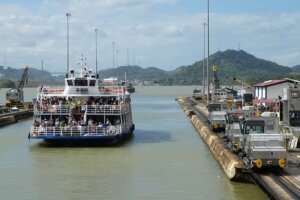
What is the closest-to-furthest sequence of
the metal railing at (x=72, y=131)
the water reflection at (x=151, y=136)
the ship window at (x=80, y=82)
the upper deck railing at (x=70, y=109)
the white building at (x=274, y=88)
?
the metal railing at (x=72, y=131) < the upper deck railing at (x=70, y=109) < the ship window at (x=80, y=82) < the water reflection at (x=151, y=136) < the white building at (x=274, y=88)

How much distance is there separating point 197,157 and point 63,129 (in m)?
9.08

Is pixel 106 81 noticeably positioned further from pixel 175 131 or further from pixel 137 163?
pixel 137 163

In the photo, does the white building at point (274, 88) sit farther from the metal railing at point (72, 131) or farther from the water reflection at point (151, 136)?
the metal railing at point (72, 131)

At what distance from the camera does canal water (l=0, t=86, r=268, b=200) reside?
946 inches

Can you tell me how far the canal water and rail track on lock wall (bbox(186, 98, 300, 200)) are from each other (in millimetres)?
568

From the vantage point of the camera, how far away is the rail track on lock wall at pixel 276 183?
20.4 m

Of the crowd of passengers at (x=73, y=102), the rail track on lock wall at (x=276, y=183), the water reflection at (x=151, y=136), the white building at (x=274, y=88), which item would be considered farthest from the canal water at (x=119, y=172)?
the white building at (x=274, y=88)

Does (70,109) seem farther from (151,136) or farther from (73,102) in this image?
(151,136)

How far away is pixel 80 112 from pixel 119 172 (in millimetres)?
11237

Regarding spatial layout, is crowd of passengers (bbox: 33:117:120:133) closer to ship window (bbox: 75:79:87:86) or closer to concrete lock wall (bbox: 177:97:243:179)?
ship window (bbox: 75:79:87:86)

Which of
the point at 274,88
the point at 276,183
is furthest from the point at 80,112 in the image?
the point at 274,88

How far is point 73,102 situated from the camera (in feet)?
135

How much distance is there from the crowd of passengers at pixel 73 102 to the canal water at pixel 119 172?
2.86 m

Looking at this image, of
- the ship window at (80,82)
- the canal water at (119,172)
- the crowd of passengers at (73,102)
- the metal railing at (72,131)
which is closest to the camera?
the canal water at (119,172)
